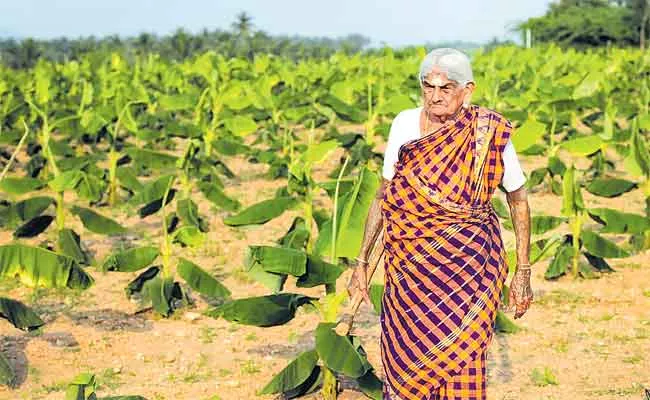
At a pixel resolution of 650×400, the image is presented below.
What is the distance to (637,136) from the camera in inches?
318

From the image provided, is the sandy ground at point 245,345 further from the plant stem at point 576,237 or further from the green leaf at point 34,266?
the green leaf at point 34,266

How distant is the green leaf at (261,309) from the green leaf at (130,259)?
5.40 ft

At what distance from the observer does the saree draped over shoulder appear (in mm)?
3635

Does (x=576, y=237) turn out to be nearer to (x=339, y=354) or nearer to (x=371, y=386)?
(x=371, y=386)

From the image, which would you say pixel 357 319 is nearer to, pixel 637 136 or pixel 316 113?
pixel 637 136

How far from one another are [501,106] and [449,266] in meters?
12.0

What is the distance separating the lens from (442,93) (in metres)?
3.64

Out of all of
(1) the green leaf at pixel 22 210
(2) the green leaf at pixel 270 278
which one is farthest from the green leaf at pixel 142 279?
(2) the green leaf at pixel 270 278

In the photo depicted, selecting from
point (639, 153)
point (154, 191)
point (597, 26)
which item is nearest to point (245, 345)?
point (154, 191)

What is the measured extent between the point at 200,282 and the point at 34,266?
3.76 feet

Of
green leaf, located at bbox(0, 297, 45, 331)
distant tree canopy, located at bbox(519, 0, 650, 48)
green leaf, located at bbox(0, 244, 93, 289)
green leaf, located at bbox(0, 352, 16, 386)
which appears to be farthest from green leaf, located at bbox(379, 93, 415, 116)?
distant tree canopy, located at bbox(519, 0, 650, 48)

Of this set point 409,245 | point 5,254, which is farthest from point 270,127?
point 409,245

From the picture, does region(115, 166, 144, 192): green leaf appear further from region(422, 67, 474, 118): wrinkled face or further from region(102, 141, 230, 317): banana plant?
region(422, 67, 474, 118): wrinkled face

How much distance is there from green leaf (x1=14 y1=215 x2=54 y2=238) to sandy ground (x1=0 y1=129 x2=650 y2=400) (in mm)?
495
